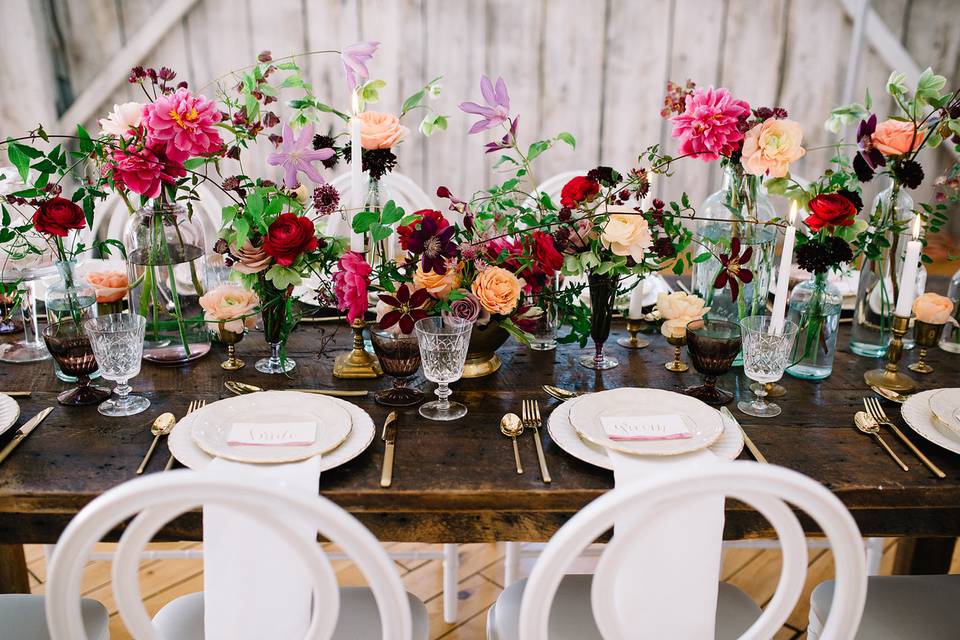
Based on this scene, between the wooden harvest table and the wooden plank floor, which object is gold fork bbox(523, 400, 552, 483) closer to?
the wooden harvest table

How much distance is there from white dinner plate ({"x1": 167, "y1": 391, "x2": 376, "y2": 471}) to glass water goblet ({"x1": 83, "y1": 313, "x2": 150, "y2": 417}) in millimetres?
124

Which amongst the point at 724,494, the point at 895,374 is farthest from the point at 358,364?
the point at 895,374

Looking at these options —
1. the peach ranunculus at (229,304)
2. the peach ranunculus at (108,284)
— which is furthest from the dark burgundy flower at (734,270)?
the peach ranunculus at (108,284)

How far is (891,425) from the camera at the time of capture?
124cm

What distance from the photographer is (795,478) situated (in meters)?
0.75

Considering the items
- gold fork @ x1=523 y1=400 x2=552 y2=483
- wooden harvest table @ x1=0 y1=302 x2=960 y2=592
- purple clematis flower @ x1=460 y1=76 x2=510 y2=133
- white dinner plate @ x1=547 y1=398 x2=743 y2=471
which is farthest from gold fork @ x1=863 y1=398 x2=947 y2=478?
purple clematis flower @ x1=460 y1=76 x2=510 y2=133

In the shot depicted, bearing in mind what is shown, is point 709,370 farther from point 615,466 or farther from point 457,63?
point 457,63

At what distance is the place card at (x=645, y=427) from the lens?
116 cm

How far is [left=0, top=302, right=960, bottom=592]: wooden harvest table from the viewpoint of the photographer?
1.07 metres

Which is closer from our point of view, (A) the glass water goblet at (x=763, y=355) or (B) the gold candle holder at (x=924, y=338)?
(A) the glass water goblet at (x=763, y=355)

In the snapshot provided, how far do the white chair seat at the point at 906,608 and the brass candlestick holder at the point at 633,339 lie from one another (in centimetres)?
51

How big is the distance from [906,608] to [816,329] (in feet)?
1.49

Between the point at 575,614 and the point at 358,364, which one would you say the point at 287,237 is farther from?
the point at 575,614

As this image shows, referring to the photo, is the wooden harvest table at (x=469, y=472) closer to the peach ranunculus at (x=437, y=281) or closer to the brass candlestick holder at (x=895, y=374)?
the brass candlestick holder at (x=895, y=374)
